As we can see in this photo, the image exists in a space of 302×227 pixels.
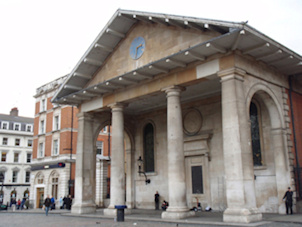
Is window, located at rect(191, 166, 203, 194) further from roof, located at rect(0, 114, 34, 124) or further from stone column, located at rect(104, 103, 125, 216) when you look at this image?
roof, located at rect(0, 114, 34, 124)

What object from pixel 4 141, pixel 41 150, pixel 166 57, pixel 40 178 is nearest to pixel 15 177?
pixel 4 141

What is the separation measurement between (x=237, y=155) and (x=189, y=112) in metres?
8.82

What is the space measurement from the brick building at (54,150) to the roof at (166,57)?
37.8ft

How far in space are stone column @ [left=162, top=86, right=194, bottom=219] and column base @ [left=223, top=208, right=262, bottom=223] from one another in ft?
8.76

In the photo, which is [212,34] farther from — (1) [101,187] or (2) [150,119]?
(1) [101,187]

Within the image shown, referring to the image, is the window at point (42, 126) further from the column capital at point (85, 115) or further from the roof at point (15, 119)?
the roof at point (15, 119)

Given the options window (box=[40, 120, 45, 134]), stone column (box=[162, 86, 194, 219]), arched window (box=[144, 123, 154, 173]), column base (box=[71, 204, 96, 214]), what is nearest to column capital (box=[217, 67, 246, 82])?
stone column (box=[162, 86, 194, 219])

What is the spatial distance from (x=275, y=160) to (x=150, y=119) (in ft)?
33.6

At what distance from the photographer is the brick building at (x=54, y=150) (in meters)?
33.8

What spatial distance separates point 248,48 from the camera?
1482 centimetres

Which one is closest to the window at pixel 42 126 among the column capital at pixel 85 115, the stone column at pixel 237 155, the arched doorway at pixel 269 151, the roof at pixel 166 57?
the roof at pixel 166 57

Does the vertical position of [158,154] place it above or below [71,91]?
below

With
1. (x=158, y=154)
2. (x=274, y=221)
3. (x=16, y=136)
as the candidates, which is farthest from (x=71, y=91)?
(x=16, y=136)

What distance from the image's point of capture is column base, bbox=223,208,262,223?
42.1ft
